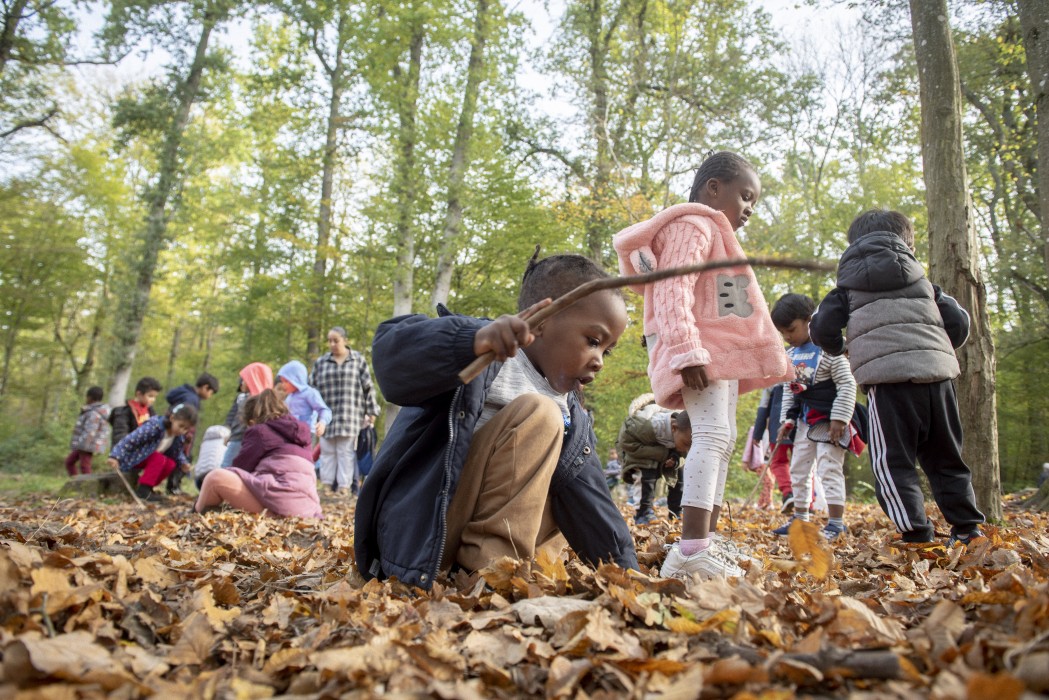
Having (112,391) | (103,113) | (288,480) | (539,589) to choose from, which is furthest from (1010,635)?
(103,113)

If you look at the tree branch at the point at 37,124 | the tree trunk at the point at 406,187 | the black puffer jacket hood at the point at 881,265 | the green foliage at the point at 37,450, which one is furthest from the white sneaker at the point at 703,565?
the green foliage at the point at 37,450

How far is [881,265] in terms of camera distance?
3725 mm

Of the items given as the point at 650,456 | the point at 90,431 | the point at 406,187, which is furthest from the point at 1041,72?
the point at 90,431

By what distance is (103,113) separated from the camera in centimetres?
2255

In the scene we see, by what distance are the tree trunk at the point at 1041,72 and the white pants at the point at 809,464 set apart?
2060 mm

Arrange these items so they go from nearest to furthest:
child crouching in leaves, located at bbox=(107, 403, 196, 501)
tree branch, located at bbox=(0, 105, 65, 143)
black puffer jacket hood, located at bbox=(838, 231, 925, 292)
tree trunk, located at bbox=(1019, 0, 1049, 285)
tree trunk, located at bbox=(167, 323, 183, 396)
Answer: black puffer jacket hood, located at bbox=(838, 231, 925, 292) < tree trunk, located at bbox=(1019, 0, 1049, 285) < child crouching in leaves, located at bbox=(107, 403, 196, 501) < tree branch, located at bbox=(0, 105, 65, 143) < tree trunk, located at bbox=(167, 323, 183, 396)

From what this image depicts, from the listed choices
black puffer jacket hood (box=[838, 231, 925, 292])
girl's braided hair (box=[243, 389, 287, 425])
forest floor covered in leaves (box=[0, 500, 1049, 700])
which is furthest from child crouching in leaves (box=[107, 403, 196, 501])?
black puffer jacket hood (box=[838, 231, 925, 292])

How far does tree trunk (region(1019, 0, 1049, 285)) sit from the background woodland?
20.8 feet

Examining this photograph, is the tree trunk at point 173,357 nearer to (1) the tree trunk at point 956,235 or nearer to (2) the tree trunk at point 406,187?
(2) the tree trunk at point 406,187

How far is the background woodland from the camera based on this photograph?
13.5m

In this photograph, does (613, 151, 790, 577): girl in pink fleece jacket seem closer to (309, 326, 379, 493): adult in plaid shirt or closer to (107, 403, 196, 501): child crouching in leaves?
(107, 403, 196, 501): child crouching in leaves

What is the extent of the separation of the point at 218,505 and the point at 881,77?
1910cm

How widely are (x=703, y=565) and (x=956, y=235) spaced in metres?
3.59

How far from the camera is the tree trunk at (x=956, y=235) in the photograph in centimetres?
456
